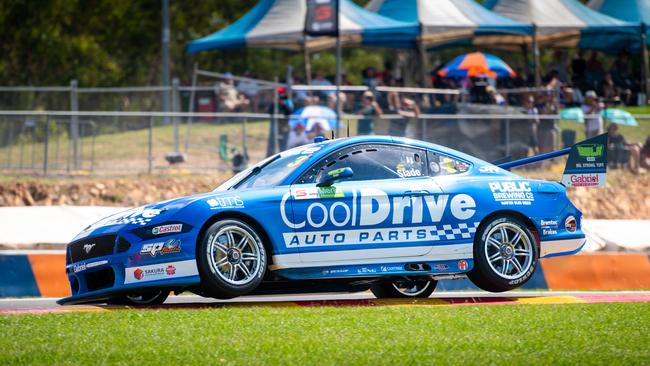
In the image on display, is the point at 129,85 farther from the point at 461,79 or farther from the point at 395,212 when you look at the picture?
the point at 395,212

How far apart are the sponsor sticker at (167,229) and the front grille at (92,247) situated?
0.39 meters

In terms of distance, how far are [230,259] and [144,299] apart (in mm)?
1122

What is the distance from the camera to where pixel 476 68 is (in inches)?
1024

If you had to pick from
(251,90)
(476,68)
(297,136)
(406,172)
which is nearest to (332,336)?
(406,172)

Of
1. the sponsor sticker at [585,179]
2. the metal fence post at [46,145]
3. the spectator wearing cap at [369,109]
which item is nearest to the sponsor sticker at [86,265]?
the sponsor sticker at [585,179]

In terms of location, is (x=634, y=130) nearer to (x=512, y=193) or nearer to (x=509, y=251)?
(x=512, y=193)

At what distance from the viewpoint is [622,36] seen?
2948 cm

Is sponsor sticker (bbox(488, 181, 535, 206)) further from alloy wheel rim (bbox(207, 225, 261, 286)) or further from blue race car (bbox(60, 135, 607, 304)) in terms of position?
alloy wheel rim (bbox(207, 225, 261, 286))

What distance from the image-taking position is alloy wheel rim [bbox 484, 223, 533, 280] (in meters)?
10.8

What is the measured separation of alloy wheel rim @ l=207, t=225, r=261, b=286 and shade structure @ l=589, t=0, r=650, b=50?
21.4 m

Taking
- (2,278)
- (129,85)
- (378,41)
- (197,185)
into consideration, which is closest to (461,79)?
(378,41)

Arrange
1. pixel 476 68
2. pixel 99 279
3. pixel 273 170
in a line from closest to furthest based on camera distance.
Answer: pixel 99 279 → pixel 273 170 → pixel 476 68

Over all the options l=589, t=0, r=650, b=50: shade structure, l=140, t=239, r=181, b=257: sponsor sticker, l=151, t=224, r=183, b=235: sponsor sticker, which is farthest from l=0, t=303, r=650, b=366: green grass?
l=589, t=0, r=650, b=50: shade structure

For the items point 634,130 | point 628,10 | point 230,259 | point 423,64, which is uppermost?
point 628,10
